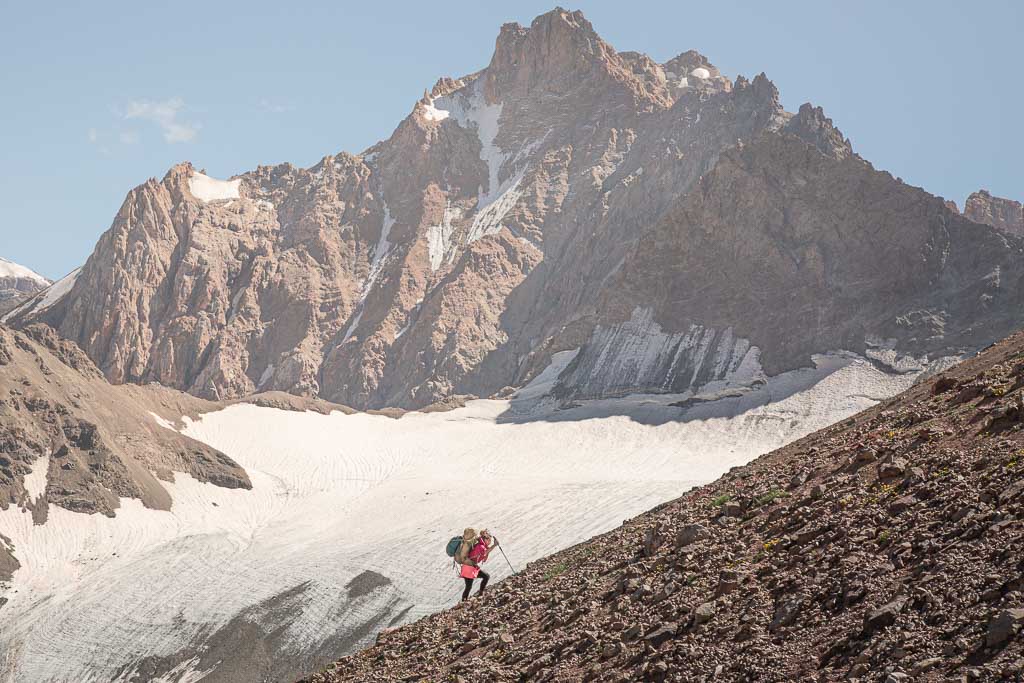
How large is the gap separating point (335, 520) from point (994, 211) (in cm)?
14669

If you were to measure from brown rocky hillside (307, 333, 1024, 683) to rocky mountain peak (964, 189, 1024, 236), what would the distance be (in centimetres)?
17357

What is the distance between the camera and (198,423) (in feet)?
304

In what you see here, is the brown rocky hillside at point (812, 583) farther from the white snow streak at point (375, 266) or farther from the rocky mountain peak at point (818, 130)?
the white snow streak at point (375, 266)

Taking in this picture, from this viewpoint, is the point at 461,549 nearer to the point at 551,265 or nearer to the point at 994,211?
the point at 551,265

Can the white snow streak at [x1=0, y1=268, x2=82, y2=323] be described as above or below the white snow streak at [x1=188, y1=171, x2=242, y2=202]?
below

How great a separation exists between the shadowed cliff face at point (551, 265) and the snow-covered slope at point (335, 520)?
14.2 meters

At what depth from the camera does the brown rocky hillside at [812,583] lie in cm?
1075

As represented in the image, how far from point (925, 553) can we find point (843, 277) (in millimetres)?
109995

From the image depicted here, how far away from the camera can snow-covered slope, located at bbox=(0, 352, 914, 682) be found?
4728 centimetres

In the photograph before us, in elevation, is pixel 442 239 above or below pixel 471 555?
above

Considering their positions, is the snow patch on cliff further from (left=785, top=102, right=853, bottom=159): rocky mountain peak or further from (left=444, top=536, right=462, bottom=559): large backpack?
(left=444, top=536, right=462, bottom=559): large backpack

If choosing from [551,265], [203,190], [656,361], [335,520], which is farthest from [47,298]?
[335,520]

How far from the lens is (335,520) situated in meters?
70.6

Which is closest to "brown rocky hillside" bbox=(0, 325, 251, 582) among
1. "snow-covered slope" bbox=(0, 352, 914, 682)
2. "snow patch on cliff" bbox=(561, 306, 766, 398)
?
"snow-covered slope" bbox=(0, 352, 914, 682)
